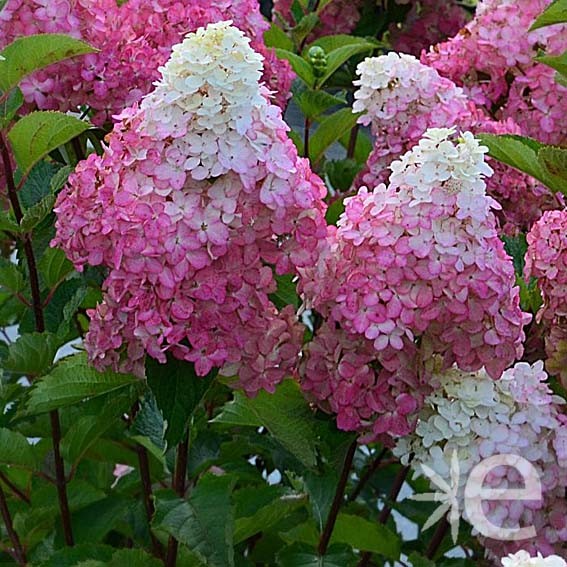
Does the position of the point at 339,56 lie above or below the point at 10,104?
below

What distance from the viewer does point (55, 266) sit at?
3.01 feet

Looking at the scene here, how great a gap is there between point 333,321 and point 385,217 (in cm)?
8

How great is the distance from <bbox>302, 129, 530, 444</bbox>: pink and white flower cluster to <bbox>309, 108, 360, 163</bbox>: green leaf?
354mm

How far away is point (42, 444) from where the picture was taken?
104cm

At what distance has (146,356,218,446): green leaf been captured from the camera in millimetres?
691

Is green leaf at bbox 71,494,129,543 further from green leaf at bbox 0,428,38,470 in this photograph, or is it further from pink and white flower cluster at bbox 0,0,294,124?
pink and white flower cluster at bbox 0,0,294,124

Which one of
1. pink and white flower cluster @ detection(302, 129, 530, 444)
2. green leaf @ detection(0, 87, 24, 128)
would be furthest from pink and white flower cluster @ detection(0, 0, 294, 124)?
pink and white flower cluster @ detection(302, 129, 530, 444)

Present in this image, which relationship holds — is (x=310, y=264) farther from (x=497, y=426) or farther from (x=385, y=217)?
(x=497, y=426)

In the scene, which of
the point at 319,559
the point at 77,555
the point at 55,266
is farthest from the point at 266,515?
the point at 55,266

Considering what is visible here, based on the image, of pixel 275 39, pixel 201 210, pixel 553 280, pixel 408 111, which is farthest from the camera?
pixel 275 39

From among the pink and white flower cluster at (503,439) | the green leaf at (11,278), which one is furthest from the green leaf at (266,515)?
the green leaf at (11,278)

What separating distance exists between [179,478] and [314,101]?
16.8 inches

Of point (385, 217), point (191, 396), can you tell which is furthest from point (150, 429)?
point (385, 217)

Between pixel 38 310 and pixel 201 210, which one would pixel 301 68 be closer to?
pixel 38 310
